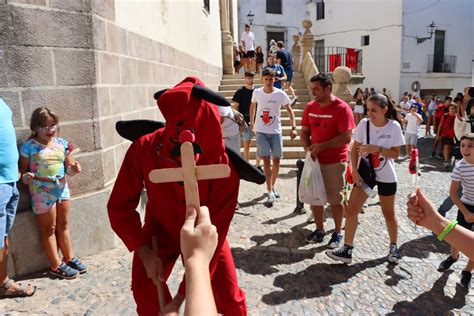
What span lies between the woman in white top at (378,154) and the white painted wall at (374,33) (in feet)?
73.4

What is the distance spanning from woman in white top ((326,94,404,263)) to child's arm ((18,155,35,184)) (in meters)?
2.91

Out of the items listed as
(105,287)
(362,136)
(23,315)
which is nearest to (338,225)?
(362,136)

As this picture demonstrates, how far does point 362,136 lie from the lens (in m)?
3.86

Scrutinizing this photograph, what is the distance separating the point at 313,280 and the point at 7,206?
9.08 feet

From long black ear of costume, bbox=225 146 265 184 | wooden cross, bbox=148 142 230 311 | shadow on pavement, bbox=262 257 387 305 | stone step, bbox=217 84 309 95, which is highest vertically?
stone step, bbox=217 84 309 95

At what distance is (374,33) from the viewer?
25.1 meters

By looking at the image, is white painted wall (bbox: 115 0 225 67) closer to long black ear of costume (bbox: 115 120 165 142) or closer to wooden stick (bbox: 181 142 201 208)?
long black ear of costume (bbox: 115 120 165 142)

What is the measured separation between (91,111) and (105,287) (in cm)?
175

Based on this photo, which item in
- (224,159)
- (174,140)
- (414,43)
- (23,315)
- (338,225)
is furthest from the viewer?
(414,43)

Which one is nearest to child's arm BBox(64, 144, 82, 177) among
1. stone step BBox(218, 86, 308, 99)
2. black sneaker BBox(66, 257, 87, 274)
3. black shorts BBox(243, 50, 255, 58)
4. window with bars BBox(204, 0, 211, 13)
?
black sneaker BBox(66, 257, 87, 274)

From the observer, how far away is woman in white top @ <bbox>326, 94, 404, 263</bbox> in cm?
376

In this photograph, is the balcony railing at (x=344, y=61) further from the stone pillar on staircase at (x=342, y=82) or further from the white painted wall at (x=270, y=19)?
the stone pillar on staircase at (x=342, y=82)

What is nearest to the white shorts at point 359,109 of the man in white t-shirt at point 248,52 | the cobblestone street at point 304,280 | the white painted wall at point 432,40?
the man in white t-shirt at point 248,52

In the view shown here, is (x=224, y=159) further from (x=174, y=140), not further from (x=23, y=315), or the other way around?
(x=23, y=315)
